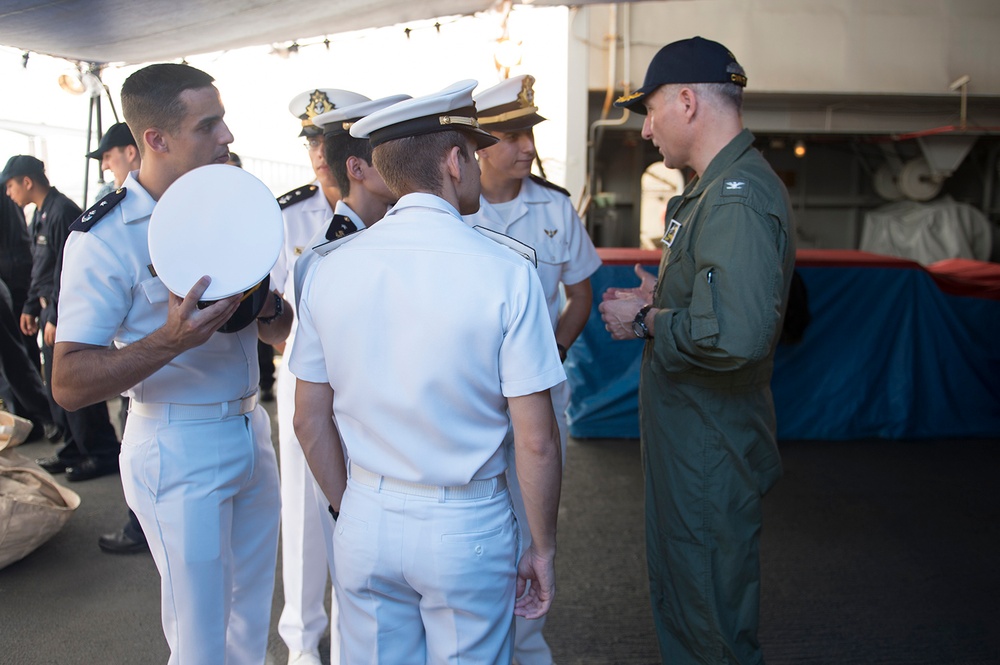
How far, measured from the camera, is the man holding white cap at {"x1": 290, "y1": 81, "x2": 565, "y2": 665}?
1458 millimetres

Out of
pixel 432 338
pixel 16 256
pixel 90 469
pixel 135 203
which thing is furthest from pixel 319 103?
pixel 16 256

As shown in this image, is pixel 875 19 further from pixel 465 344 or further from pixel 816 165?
pixel 465 344

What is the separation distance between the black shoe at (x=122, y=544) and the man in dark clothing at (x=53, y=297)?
115cm

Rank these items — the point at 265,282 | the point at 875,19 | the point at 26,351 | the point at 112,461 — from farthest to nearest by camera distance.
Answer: the point at 875,19 < the point at 26,351 < the point at 112,461 < the point at 265,282

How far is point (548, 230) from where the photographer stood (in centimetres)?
283

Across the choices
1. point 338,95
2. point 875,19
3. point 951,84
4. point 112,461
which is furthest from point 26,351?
point 951,84

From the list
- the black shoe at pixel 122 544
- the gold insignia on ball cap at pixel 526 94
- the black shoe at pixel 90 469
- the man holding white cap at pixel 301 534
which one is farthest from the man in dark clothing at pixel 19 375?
the gold insignia on ball cap at pixel 526 94

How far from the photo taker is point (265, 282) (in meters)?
1.97

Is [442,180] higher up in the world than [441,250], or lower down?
higher up

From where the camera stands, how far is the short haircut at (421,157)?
5.15 feet

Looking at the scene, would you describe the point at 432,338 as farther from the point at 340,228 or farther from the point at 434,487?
the point at 340,228

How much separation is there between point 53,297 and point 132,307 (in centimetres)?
330

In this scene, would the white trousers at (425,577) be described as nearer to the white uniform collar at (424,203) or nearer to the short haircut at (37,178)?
the white uniform collar at (424,203)

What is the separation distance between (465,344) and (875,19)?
732 centimetres
